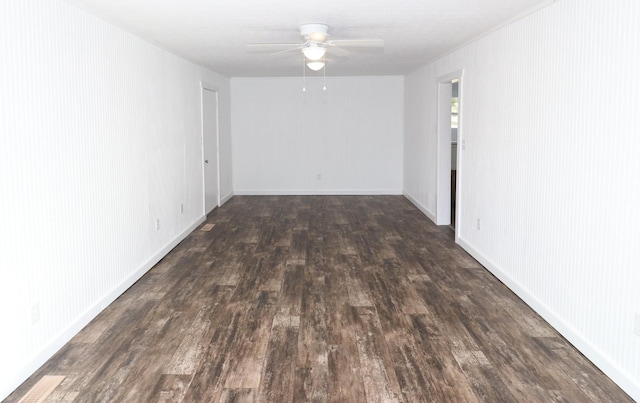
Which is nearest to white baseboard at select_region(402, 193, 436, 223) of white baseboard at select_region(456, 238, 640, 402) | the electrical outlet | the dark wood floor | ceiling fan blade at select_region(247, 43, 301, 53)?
the dark wood floor

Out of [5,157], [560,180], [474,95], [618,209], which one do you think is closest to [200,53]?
[474,95]

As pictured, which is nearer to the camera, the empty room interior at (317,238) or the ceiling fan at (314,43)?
the empty room interior at (317,238)

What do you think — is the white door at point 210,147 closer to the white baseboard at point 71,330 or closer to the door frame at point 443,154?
the white baseboard at point 71,330

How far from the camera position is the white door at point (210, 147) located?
8234 millimetres

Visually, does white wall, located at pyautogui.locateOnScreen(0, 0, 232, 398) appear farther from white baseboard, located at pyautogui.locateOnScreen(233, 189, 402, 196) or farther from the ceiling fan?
white baseboard, located at pyautogui.locateOnScreen(233, 189, 402, 196)

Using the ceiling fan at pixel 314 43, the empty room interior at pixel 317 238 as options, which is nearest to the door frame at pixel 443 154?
the empty room interior at pixel 317 238

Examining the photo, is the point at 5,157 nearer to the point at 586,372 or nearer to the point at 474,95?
the point at 586,372

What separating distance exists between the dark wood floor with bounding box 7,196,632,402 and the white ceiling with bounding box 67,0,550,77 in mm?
2181

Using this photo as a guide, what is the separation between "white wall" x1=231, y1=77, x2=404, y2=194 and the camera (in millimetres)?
10344

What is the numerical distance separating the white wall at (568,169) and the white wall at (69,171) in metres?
3.20

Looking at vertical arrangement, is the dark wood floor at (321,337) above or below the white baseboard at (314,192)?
below

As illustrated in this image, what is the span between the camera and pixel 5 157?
9.40 ft

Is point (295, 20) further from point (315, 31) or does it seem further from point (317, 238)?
point (317, 238)

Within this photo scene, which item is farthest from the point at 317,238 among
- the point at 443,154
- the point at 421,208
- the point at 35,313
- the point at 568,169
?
the point at 35,313
